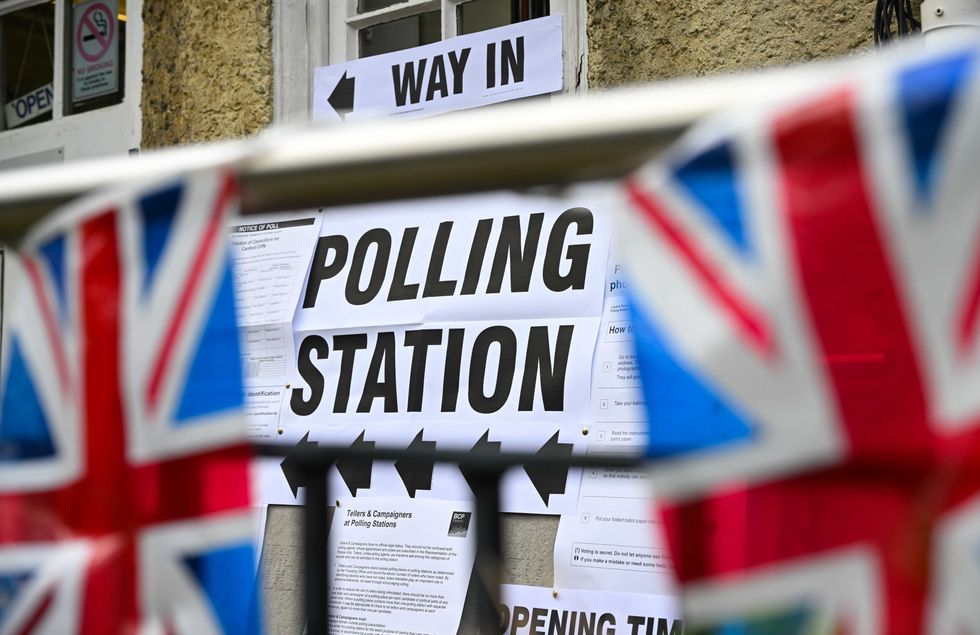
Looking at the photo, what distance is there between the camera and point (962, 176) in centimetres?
44

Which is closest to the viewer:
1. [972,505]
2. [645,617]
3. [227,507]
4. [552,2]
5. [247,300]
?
[972,505]

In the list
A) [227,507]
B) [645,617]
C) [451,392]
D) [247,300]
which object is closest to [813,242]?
[227,507]

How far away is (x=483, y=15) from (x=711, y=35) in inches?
29.9

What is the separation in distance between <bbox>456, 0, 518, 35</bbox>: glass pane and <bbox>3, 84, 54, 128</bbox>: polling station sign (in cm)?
186

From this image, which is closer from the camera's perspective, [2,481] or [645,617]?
[2,481]

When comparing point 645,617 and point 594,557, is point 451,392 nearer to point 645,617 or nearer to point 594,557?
Answer: point 594,557

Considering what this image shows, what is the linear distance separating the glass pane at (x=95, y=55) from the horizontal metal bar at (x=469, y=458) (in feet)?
11.5

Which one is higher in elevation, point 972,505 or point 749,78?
point 749,78

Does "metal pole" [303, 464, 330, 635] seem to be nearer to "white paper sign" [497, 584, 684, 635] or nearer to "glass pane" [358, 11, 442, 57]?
"white paper sign" [497, 584, 684, 635]

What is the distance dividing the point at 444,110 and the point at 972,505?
105 inches

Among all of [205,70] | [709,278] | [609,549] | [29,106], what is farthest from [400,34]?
[709,278]

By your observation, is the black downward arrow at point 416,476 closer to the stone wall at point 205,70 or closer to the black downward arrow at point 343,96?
the black downward arrow at point 343,96

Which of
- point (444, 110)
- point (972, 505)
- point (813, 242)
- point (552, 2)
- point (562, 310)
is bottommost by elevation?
point (972, 505)

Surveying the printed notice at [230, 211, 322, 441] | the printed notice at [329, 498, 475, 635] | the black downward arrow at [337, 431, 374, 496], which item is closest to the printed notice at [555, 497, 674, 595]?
the printed notice at [329, 498, 475, 635]
